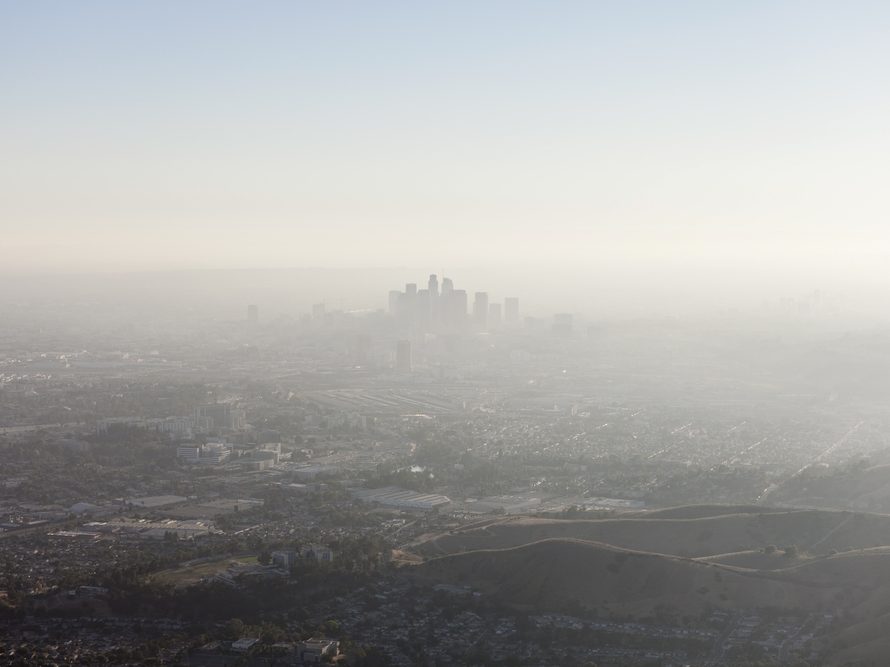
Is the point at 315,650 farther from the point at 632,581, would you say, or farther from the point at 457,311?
the point at 457,311

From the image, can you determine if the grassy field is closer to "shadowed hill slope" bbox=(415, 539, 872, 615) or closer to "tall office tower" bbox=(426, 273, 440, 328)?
"shadowed hill slope" bbox=(415, 539, 872, 615)

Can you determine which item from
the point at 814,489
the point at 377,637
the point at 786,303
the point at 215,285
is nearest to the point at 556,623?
the point at 377,637

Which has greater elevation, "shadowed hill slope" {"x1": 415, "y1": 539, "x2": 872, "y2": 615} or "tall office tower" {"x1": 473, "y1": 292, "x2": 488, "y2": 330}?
"tall office tower" {"x1": 473, "y1": 292, "x2": 488, "y2": 330}

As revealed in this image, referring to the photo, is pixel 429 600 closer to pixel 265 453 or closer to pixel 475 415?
pixel 265 453

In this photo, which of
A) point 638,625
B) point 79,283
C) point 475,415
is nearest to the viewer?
point 638,625

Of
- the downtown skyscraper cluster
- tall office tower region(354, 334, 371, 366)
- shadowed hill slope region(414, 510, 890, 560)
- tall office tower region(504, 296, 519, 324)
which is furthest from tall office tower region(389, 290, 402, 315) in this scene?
shadowed hill slope region(414, 510, 890, 560)

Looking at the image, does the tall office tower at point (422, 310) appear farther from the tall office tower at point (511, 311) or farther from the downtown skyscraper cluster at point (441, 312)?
the tall office tower at point (511, 311)
